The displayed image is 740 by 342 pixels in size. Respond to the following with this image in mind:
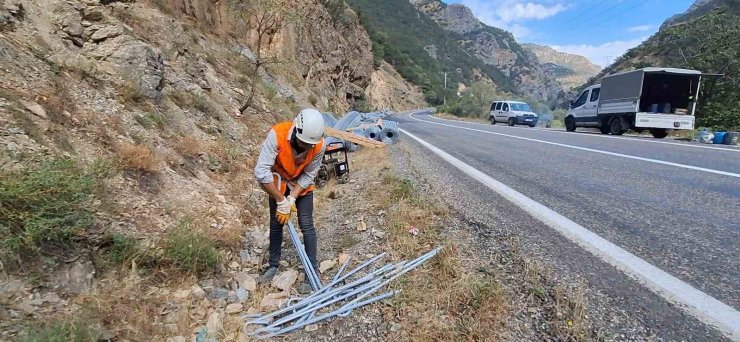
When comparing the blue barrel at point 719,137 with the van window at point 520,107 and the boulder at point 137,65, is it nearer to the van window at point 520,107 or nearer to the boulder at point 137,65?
the van window at point 520,107

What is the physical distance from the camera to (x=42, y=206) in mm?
2467

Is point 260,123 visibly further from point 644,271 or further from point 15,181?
point 644,271

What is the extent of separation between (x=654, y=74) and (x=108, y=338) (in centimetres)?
1722

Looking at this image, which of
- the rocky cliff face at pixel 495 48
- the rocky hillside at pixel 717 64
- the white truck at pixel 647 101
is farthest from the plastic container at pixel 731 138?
the rocky cliff face at pixel 495 48

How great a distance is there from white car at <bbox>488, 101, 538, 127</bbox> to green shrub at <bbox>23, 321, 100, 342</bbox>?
24313 mm

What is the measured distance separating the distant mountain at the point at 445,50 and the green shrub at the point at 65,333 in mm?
43673

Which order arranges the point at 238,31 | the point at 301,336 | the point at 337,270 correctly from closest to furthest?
the point at 301,336, the point at 337,270, the point at 238,31

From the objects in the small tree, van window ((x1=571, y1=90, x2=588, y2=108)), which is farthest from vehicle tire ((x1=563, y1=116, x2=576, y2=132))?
the small tree

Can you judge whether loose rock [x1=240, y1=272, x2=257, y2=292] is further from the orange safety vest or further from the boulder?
the boulder

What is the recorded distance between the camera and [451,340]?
2.03 m

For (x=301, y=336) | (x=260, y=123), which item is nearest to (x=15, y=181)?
(x=301, y=336)

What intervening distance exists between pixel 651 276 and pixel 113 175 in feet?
14.8

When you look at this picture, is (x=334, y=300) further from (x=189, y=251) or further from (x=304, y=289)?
(x=189, y=251)

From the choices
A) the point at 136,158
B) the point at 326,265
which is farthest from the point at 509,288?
the point at 136,158
